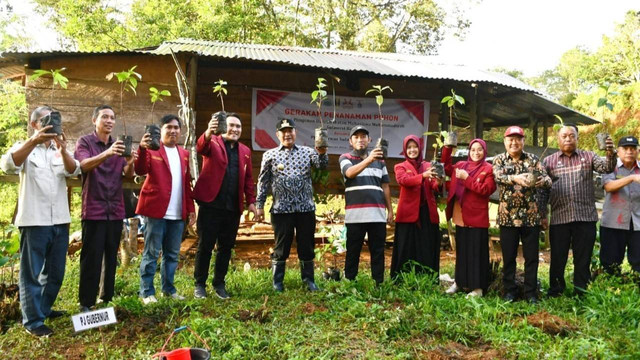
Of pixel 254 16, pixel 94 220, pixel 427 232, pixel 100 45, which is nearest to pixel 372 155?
pixel 427 232

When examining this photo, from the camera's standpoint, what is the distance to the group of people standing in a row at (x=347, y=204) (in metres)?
3.63

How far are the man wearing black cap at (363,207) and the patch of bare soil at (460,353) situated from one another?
1.46 m

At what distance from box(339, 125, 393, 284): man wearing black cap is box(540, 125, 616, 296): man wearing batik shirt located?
153cm

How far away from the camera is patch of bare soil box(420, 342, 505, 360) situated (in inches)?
113

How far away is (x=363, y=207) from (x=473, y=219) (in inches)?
41.7

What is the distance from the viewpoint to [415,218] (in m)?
4.45

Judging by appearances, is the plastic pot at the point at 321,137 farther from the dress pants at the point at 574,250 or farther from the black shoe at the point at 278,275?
the dress pants at the point at 574,250

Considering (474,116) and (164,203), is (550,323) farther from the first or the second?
(474,116)

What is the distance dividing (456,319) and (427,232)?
47.3 inches

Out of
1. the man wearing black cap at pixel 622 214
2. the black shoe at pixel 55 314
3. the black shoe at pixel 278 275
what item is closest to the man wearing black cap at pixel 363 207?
the black shoe at pixel 278 275

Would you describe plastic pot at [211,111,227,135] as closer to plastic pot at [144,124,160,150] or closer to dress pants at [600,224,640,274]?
plastic pot at [144,124,160,150]

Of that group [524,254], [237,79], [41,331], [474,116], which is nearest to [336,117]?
[237,79]

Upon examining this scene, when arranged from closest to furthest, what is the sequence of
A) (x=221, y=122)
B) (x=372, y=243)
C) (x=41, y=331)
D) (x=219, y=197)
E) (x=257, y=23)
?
(x=41, y=331) < (x=221, y=122) < (x=219, y=197) < (x=372, y=243) < (x=257, y=23)

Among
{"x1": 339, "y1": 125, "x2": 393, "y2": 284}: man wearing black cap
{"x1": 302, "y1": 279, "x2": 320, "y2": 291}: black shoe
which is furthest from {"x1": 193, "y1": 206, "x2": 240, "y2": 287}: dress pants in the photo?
{"x1": 339, "y1": 125, "x2": 393, "y2": 284}: man wearing black cap
